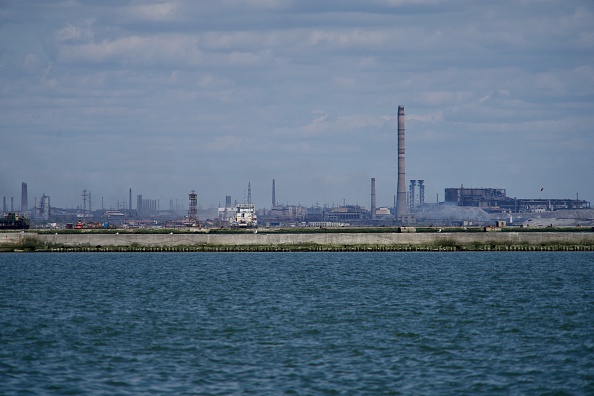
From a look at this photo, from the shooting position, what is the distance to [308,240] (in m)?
99.2

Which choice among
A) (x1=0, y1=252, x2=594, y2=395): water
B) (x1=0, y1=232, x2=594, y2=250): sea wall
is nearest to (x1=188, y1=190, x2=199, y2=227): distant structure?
(x1=0, y1=232, x2=594, y2=250): sea wall

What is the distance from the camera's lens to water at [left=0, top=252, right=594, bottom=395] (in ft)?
79.4

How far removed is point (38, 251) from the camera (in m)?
97.0

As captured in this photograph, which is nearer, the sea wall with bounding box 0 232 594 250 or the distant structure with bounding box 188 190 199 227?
the sea wall with bounding box 0 232 594 250

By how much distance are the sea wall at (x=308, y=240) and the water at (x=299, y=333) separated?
108ft

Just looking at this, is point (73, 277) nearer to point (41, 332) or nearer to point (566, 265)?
point (41, 332)

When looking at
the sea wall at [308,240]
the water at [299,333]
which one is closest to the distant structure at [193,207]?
the sea wall at [308,240]

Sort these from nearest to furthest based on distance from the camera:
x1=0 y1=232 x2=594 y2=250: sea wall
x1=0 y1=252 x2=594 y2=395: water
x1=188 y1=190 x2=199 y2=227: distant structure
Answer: x1=0 y1=252 x2=594 y2=395: water, x1=0 y1=232 x2=594 y2=250: sea wall, x1=188 y1=190 x2=199 y2=227: distant structure

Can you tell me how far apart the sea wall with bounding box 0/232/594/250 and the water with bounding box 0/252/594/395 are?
33.0m

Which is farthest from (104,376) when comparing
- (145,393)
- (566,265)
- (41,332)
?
(566,265)

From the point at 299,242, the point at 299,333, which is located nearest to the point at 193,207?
the point at 299,242

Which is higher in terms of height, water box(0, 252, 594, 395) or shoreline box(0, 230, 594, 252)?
shoreline box(0, 230, 594, 252)

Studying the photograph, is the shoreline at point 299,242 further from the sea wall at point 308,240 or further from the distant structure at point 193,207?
the distant structure at point 193,207

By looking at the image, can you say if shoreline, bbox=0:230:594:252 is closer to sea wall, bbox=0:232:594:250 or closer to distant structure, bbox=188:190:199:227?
sea wall, bbox=0:232:594:250
